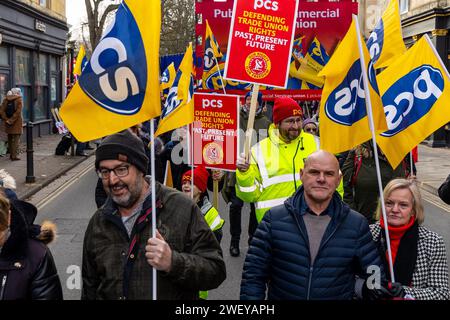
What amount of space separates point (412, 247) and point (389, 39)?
12.6 ft

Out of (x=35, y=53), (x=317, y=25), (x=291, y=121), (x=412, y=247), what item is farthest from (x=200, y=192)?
(x=35, y=53)

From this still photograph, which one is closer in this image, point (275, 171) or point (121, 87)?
point (121, 87)

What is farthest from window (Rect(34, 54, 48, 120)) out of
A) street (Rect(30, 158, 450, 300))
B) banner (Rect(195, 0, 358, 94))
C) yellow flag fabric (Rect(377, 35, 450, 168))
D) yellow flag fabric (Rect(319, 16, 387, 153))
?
yellow flag fabric (Rect(319, 16, 387, 153))

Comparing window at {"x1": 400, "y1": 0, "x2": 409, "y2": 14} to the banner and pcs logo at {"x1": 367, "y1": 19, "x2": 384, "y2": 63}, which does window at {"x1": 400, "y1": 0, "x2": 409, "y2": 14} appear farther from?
pcs logo at {"x1": 367, "y1": 19, "x2": 384, "y2": 63}

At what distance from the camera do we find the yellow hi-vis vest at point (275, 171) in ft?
16.4

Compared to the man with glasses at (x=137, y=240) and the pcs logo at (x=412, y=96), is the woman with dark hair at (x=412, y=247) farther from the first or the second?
the pcs logo at (x=412, y=96)

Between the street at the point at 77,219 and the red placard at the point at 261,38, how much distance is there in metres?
2.21

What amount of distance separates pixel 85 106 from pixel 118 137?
0.28 m

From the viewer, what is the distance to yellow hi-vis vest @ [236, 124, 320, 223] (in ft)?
16.4

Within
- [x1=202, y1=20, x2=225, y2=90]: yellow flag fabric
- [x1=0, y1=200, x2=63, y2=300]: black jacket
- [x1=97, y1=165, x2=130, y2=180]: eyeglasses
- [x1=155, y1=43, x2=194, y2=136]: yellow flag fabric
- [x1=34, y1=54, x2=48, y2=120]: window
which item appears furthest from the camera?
[x1=34, y1=54, x2=48, y2=120]: window

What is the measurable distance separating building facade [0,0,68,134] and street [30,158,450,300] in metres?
7.65

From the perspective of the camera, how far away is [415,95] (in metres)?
4.98

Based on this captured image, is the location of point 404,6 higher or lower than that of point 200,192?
higher

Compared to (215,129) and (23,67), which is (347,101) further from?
(23,67)
